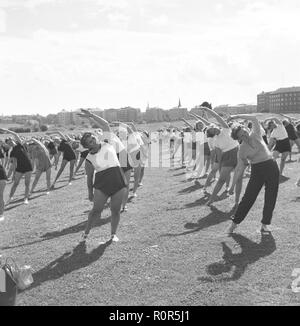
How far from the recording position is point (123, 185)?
7.18 meters

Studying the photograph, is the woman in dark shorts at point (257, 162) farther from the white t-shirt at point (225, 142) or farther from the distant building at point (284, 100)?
the distant building at point (284, 100)

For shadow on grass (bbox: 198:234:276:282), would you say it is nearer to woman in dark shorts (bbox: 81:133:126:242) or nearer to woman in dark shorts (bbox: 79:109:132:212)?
woman in dark shorts (bbox: 81:133:126:242)

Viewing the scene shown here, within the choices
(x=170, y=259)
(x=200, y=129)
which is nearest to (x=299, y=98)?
(x=200, y=129)

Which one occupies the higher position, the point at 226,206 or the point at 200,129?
the point at 200,129

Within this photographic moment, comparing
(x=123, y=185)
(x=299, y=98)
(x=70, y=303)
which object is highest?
(x=299, y=98)

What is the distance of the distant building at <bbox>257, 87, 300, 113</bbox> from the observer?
135 metres

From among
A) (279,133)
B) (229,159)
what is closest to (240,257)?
(229,159)

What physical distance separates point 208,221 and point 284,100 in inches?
5387

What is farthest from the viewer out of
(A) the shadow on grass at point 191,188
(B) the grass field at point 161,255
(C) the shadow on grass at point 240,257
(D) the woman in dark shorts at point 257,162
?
(A) the shadow on grass at point 191,188

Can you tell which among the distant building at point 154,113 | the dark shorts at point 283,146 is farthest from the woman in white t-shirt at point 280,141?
the distant building at point 154,113

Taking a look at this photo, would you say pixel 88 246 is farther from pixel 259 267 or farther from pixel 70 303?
pixel 259 267

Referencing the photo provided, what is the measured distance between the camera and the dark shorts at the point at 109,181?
7.07m

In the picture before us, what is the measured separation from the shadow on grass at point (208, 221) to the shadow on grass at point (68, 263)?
57.6 inches
